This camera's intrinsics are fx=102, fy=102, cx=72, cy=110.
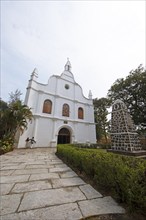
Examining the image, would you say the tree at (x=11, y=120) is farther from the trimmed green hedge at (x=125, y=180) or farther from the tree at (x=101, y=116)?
the tree at (x=101, y=116)

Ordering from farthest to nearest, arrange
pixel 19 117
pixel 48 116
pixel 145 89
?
pixel 48 116
pixel 145 89
pixel 19 117

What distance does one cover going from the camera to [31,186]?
2846 mm

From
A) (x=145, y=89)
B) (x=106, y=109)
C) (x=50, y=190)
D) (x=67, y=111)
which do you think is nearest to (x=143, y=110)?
(x=145, y=89)

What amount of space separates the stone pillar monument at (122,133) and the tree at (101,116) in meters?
12.4

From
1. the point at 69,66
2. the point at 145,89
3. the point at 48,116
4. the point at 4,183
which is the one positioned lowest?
the point at 4,183

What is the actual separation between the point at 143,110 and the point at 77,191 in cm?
1536

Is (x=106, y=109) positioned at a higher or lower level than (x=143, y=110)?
higher

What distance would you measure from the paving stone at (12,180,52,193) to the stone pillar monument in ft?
Result: 19.5

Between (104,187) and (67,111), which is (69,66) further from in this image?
(104,187)

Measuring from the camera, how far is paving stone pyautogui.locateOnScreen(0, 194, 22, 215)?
1.86m

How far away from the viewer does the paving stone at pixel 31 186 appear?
8.74 feet

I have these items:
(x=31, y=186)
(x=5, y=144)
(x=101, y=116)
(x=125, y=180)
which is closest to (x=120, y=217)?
(x=125, y=180)

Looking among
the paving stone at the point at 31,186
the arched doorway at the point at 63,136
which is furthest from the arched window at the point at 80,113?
the paving stone at the point at 31,186

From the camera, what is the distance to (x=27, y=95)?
533 inches
